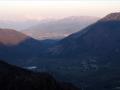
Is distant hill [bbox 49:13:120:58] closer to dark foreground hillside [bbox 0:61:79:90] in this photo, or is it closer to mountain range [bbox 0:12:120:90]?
mountain range [bbox 0:12:120:90]

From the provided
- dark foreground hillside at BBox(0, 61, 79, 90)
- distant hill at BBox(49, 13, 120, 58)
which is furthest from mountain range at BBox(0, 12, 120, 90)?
dark foreground hillside at BBox(0, 61, 79, 90)

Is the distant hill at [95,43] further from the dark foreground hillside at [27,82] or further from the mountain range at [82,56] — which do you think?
the dark foreground hillside at [27,82]

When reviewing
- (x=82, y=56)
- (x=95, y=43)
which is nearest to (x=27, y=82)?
(x=82, y=56)

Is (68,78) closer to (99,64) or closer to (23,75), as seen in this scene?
(99,64)

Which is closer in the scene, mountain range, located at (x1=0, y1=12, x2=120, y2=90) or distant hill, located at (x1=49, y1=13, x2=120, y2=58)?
mountain range, located at (x1=0, y1=12, x2=120, y2=90)

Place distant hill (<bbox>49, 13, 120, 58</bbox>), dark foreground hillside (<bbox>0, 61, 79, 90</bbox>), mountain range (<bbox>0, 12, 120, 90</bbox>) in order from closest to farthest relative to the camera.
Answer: dark foreground hillside (<bbox>0, 61, 79, 90</bbox>)
mountain range (<bbox>0, 12, 120, 90</bbox>)
distant hill (<bbox>49, 13, 120, 58</bbox>)

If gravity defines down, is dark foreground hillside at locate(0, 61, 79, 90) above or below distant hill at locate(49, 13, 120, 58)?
below

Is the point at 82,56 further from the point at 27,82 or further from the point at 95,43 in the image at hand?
the point at 27,82

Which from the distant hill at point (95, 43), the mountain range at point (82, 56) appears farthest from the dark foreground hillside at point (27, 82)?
the distant hill at point (95, 43)

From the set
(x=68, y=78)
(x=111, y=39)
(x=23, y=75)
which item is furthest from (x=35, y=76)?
(x=111, y=39)

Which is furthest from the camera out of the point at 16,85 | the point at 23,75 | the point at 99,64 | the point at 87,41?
the point at 87,41

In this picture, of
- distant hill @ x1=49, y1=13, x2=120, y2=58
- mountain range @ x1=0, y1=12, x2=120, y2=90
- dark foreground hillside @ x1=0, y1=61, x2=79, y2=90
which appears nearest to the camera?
dark foreground hillside @ x1=0, y1=61, x2=79, y2=90
